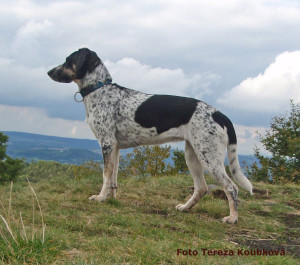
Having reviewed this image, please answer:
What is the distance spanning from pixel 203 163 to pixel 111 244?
226cm

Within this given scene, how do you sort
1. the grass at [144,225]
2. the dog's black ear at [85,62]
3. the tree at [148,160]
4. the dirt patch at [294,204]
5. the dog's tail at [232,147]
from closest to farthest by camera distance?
the grass at [144,225]
the dog's tail at [232,147]
the dog's black ear at [85,62]
the dirt patch at [294,204]
the tree at [148,160]

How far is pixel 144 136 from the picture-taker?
586 centimetres

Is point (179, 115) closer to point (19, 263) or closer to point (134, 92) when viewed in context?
point (134, 92)

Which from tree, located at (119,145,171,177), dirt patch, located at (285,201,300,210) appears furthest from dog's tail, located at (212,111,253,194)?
tree, located at (119,145,171,177)

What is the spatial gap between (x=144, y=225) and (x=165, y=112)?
1745 millimetres

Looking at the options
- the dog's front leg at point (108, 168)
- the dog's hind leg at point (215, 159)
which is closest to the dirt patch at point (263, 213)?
the dog's hind leg at point (215, 159)

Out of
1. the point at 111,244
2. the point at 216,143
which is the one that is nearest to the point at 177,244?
the point at 111,244

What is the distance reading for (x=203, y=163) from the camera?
5.59 meters

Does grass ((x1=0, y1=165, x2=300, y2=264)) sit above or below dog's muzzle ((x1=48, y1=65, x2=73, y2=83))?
below

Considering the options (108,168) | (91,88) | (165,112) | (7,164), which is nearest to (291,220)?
(165,112)

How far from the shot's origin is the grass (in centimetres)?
346

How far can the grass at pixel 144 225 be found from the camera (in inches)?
136

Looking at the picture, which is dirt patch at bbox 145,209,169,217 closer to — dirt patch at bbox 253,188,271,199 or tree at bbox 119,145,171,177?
dirt patch at bbox 253,188,271,199

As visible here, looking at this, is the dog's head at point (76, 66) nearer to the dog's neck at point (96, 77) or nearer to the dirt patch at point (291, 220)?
the dog's neck at point (96, 77)
